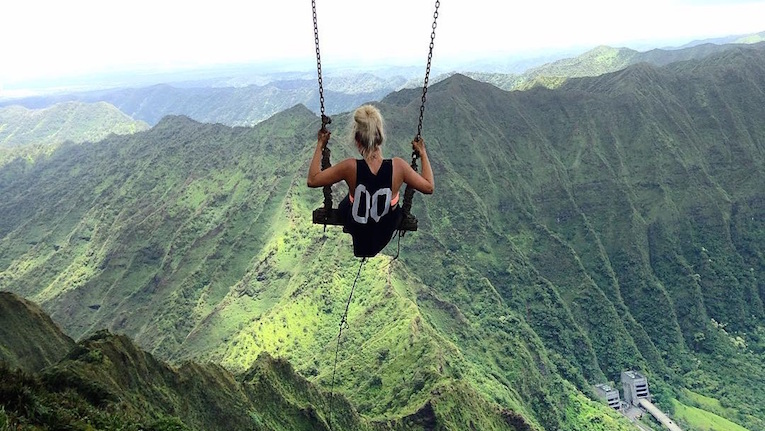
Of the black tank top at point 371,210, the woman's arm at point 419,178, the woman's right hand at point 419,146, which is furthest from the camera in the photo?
the woman's right hand at point 419,146

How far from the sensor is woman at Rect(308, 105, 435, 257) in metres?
8.05

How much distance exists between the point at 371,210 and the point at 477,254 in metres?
109

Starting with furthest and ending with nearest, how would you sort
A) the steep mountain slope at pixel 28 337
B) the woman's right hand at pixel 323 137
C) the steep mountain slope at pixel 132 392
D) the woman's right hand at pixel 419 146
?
the steep mountain slope at pixel 28 337
the steep mountain slope at pixel 132 392
the woman's right hand at pixel 419 146
the woman's right hand at pixel 323 137

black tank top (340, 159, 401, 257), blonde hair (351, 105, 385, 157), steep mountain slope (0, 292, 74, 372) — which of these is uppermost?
blonde hair (351, 105, 385, 157)

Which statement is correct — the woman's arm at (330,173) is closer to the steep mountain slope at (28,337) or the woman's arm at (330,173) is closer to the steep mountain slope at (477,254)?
the steep mountain slope at (28,337)

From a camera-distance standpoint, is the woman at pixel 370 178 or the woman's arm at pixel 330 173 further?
the woman's arm at pixel 330 173

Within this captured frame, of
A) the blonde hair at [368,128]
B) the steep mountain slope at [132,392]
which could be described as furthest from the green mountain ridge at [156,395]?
the blonde hair at [368,128]

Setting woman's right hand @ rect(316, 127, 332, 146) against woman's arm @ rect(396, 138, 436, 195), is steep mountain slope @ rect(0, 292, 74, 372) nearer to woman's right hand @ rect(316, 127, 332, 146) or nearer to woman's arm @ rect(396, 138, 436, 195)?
woman's right hand @ rect(316, 127, 332, 146)

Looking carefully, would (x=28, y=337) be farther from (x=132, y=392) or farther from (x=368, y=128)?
(x=368, y=128)

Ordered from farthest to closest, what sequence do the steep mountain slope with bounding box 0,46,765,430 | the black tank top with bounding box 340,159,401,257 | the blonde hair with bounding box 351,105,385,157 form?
1. the steep mountain slope with bounding box 0,46,765,430
2. the black tank top with bounding box 340,159,401,257
3. the blonde hair with bounding box 351,105,385,157

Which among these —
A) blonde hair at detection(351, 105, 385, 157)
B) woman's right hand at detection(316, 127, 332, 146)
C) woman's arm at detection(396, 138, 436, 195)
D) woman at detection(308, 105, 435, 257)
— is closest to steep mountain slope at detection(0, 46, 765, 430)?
woman at detection(308, 105, 435, 257)

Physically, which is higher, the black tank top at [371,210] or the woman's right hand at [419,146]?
the woman's right hand at [419,146]

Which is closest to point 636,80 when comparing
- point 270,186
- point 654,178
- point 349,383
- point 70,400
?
point 654,178

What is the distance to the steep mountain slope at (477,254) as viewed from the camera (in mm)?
77500
